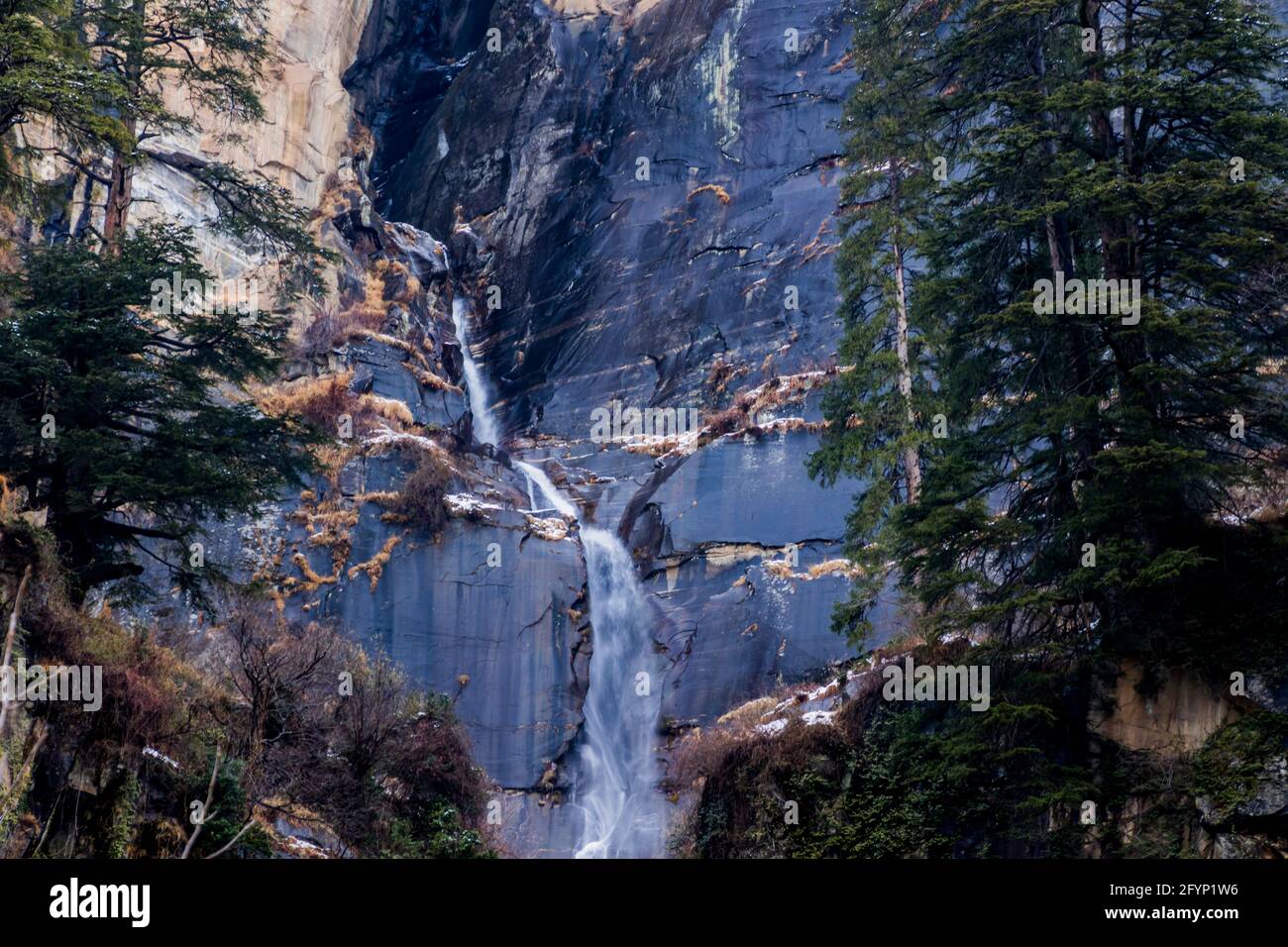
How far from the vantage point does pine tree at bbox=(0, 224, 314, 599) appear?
15531 millimetres

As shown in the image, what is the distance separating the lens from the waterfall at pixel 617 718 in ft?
91.8

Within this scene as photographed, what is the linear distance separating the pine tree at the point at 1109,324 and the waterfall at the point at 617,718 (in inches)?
522

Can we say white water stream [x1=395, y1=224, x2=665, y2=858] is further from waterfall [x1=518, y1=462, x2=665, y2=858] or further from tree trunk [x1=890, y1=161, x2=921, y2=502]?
tree trunk [x1=890, y1=161, x2=921, y2=502]

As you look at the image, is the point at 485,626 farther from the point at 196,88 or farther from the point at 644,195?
the point at 644,195

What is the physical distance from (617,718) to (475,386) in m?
15.1

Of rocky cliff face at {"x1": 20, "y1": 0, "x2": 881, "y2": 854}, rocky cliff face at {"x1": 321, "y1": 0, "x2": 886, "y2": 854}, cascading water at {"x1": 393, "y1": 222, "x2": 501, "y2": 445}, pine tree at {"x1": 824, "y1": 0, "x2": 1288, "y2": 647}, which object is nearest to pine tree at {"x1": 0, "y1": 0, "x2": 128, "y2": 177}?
rocky cliff face at {"x1": 20, "y1": 0, "x2": 881, "y2": 854}

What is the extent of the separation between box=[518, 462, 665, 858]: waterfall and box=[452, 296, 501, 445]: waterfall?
6385mm

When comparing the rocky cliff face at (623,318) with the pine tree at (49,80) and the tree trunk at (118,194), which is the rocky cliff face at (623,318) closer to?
the tree trunk at (118,194)

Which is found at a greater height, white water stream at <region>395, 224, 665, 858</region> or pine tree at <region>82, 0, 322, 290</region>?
pine tree at <region>82, 0, 322, 290</region>

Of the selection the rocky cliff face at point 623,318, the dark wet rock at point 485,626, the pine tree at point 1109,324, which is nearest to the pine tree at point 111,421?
the pine tree at point 1109,324

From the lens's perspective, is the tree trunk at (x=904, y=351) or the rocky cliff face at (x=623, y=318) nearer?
the tree trunk at (x=904, y=351)

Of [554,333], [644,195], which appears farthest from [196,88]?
[644,195]

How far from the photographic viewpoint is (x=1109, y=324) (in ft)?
51.8

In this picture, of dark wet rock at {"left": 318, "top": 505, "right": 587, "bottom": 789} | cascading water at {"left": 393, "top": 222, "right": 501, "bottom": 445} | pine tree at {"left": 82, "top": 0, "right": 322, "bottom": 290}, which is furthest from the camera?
cascading water at {"left": 393, "top": 222, "right": 501, "bottom": 445}
